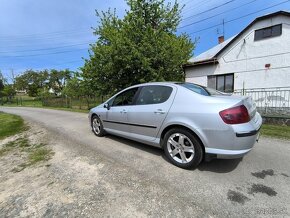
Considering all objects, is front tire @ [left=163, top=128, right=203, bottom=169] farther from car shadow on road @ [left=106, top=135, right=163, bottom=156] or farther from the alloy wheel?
car shadow on road @ [left=106, top=135, right=163, bottom=156]

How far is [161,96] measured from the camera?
3.85 m

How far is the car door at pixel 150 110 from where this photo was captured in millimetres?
3688

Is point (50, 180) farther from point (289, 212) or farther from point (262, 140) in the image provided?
point (262, 140)

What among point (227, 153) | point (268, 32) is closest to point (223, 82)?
point (268, 32)

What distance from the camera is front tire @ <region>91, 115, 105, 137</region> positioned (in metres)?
5.68

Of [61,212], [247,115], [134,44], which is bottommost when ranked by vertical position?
[61,212]

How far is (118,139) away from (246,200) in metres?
3.73

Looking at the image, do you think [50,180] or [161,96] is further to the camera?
[161,96]

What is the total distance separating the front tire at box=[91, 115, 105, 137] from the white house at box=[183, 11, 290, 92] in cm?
908

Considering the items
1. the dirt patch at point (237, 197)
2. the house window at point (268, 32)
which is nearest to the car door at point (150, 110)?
the dirt patch at point (237, 197)

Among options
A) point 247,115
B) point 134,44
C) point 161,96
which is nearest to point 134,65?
point 134,44

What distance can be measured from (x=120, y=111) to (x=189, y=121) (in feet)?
6.94

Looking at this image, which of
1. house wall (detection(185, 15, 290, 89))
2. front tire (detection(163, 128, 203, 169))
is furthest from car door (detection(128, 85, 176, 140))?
house wall (detection(185, 15, 290, 89))

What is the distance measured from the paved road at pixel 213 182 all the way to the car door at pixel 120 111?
68 cm
